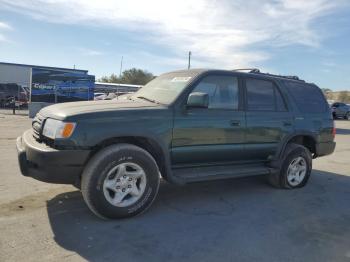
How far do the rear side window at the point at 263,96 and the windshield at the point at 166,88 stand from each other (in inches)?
40.7

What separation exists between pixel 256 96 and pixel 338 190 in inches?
89.8

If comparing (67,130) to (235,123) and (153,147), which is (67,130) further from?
(235,123)

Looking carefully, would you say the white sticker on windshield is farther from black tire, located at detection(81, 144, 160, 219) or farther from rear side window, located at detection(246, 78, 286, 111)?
black tire, located at detection(81, 144, 160, 219)

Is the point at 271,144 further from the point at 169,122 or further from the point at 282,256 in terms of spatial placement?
the point at 282,256

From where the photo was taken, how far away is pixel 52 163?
3.98m

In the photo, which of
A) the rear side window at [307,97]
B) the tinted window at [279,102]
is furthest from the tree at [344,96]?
the tinted window at [279,102]

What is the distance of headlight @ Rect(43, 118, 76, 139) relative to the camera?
4.02 m

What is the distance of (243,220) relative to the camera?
4645 mm

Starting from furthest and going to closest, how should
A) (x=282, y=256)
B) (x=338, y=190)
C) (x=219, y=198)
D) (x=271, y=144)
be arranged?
(x=338, y=190) < (x=271, y=144) < (x=219, y=198) < (x=282, y=256)

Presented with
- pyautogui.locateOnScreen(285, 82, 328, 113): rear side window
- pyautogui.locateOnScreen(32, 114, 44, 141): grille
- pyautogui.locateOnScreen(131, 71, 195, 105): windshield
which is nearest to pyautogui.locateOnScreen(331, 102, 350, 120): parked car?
pyautogui.locateOnScreen(285, 82, 328, 113): rear side window

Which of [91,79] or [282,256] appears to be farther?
[91,79]

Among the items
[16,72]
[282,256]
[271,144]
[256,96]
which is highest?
[16,72]

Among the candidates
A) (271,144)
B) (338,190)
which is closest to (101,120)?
(271,144)

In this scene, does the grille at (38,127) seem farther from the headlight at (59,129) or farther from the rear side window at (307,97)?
the rear side window at (307,97)
